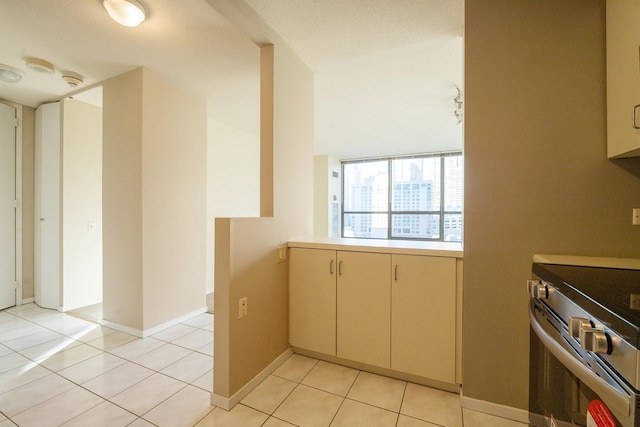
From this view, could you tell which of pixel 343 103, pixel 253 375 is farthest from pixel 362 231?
pixel 253 375

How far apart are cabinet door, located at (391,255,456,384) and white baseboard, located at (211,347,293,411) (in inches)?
32.7

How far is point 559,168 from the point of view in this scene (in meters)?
1.36

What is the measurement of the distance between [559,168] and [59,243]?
4464 millimetres

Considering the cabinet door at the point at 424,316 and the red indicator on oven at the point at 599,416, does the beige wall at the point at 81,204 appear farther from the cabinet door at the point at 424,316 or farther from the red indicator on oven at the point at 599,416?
the red indicator on oven at the point at 599,416

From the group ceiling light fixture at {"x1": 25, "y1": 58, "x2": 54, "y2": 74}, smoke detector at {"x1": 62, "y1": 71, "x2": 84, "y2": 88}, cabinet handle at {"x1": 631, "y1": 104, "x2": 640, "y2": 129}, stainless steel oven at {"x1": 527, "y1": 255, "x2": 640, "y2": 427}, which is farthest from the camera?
smoke detector at {"x1": 62, "y1": 71, "x2": 84, "y2": 88}

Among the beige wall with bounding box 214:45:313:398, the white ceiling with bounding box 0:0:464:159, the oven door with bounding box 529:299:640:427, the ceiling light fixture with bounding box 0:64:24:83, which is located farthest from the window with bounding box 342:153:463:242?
the ceiling light fixture with bounding box 0:64:24:83

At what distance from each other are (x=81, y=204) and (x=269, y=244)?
8.85 feet

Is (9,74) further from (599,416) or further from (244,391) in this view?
(599,416)

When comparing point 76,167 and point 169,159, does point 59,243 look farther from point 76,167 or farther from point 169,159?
point 169,159

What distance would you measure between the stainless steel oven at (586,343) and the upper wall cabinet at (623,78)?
53cm

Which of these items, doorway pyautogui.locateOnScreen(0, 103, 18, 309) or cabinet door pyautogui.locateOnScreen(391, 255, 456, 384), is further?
doorway pyautogui.locateOnScreen(0, 103, 18, 309)

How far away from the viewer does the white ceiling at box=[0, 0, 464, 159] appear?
170cm

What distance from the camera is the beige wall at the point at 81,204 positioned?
293 centimetres

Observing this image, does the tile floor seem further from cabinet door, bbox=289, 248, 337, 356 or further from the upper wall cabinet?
the upper wall cabinet
